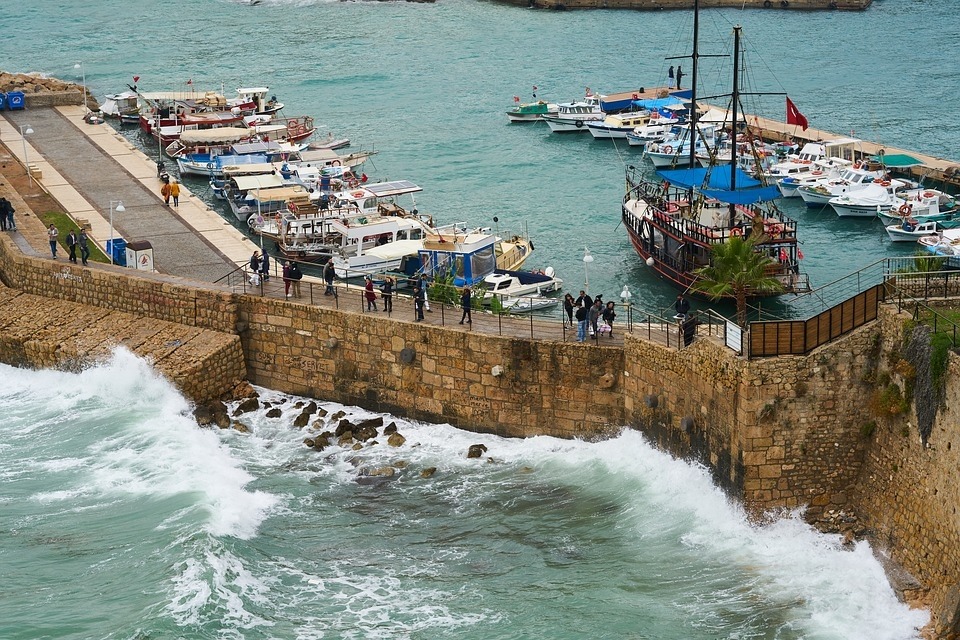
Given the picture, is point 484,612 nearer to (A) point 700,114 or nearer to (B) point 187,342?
(B) point 187,342

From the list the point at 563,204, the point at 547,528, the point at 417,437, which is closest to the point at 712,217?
the point at 563,204

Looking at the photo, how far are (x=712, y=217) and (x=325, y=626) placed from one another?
30.4 meters

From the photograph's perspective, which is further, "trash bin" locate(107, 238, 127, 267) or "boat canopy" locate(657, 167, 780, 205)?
"boat canopy" locate(657, 167, 780, 205)

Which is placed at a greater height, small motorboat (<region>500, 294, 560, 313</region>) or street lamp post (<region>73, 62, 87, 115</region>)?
street lamp post (<region>73, 62, 87, 115</region>)

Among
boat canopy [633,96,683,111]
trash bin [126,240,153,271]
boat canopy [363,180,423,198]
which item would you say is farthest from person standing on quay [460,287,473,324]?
boat canopy [633,96,683,111]

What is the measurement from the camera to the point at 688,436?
3512 centimetres

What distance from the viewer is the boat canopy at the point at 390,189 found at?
6425cm

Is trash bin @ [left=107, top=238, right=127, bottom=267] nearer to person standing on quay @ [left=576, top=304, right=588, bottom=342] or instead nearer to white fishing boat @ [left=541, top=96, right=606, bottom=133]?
person standing on quay @ [left=576, top=304, right=588, bottom=342]

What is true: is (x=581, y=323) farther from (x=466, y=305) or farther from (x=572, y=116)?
(x=572, y=116)

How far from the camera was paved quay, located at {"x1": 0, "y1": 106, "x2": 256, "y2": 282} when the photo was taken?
5088cm

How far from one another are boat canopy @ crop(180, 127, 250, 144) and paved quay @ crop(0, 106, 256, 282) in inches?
142

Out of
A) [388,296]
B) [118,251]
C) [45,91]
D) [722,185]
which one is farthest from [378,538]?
[45,91]

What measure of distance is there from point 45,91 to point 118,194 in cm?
2716

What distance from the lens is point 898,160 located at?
71.5 m
